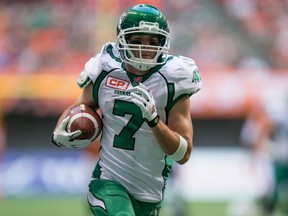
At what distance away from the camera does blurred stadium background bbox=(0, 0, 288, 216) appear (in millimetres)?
12344

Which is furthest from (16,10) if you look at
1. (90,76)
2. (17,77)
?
(90,76)

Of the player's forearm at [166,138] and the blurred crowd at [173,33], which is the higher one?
the player's forearm at [166,138]

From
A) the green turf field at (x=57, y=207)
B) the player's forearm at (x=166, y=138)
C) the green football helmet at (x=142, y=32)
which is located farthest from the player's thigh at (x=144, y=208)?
the green turf field at (x=57, y=207)

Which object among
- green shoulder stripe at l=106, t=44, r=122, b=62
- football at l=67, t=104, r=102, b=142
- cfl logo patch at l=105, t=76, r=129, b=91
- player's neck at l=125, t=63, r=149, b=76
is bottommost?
football at l=67, t=104, r=102, b=142

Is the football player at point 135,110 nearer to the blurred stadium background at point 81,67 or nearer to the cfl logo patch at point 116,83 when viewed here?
the cfl logo patch at point 116,83

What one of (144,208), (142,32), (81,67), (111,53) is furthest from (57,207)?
(142,32)

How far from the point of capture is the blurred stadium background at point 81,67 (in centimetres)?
1234

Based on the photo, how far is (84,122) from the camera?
15.6 feet

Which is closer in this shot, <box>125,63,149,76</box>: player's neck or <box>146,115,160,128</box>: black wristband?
<box>146,115,160,128</box>: black wristband

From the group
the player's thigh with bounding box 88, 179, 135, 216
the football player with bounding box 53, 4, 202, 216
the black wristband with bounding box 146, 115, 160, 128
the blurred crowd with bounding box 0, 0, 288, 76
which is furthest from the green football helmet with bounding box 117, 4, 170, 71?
the blurred crowd with bounding box 0, 0, 288, 76

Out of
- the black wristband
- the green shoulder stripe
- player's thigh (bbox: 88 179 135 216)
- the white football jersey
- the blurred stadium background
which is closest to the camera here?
the black wristband

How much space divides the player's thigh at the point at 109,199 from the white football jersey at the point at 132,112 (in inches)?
2.7

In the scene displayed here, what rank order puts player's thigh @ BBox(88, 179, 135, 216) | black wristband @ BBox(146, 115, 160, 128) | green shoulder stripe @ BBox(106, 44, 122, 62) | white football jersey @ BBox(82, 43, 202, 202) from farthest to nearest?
1. green shoulder stripe @ BBox(106, 44, 122, 62)
2. white football jersey @ BBox(82, 43, 202, 202)
3. player's thigh @ BBox(88, 179, 135, 216)
4. black wristband @ BBox(146, 115, 160, 128)

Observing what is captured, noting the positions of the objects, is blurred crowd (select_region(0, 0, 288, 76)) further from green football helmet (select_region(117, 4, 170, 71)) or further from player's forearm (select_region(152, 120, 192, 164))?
player's forearm (select_region(152, 120, 192, 164))
